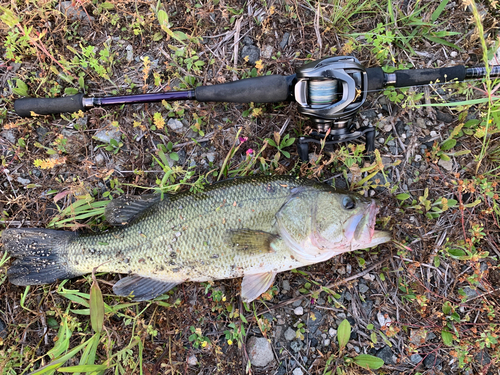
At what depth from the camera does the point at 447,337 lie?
3117 millimetres

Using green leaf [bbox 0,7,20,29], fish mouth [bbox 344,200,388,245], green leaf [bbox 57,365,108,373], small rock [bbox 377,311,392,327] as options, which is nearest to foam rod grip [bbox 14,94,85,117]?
green leaf [bbox 0,7,20,29]

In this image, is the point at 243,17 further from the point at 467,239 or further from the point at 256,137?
the point at 467,239

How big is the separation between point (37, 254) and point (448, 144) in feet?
13.8

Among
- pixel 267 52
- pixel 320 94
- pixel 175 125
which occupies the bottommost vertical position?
pixel 175 125

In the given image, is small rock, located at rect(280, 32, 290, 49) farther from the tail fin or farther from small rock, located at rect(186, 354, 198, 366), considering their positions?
small rock, located at rect(186, 354, 198, 366)

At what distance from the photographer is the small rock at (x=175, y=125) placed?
341 cm

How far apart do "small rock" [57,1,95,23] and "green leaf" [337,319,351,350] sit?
13.5 ft

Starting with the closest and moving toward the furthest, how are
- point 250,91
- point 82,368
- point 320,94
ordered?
1. point 82,368
2. point 320,94
3. point 250,91

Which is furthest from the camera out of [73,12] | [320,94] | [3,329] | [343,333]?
[73,12]

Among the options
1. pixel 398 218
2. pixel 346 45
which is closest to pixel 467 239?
pixel 398 218

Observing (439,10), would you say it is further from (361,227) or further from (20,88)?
(20,88)

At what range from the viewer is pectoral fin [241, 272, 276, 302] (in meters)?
3.05

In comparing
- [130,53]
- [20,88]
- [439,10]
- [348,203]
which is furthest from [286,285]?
[20,88]

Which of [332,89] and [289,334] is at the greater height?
[332,89]
